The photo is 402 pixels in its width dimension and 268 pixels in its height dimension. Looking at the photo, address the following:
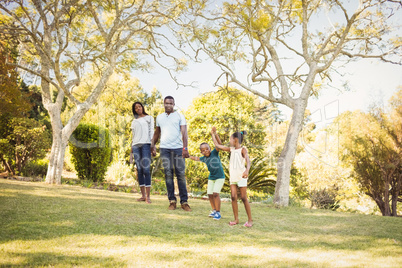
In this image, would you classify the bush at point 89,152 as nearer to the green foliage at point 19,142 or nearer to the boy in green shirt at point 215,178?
the green foliage at point 19,142

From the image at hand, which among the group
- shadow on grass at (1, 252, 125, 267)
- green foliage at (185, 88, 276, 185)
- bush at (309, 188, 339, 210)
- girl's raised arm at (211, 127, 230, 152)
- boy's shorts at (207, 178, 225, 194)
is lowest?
bush at (309, 188, 339, 210)

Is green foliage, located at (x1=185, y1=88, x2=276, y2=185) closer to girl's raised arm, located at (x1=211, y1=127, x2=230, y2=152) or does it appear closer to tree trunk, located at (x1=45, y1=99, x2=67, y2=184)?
tree trunk, located at (x1=45, y1=99, x2=67, y2=184)

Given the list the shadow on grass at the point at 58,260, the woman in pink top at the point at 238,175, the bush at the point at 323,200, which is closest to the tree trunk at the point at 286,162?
the woman in pink top at the point at 238,175

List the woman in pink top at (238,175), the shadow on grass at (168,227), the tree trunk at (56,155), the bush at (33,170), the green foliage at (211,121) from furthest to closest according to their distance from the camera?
the green foliage at (211,121) < the bush at (33,170) < the tree trunk at (56,155) < the woman in pink top at (238,175) < the shadow on grass at (168,227)

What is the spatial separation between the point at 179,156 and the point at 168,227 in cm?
173

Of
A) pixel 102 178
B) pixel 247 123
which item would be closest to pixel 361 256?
pixel 102 178

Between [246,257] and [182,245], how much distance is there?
0.77 m

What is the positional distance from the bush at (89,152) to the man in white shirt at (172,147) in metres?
7.55

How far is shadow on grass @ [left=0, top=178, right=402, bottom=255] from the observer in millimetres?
3619

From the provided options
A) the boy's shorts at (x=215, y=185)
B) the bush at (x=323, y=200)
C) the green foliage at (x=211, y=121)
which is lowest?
the bush at (x=323, y=200)

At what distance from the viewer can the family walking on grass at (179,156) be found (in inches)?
189

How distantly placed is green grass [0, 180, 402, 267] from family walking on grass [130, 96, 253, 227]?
0.48 metres

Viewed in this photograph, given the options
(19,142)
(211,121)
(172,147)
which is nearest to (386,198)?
(211,121)

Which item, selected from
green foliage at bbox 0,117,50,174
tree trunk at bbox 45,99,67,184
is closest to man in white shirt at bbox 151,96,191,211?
tree trunk at bbox 45,99,67,184
